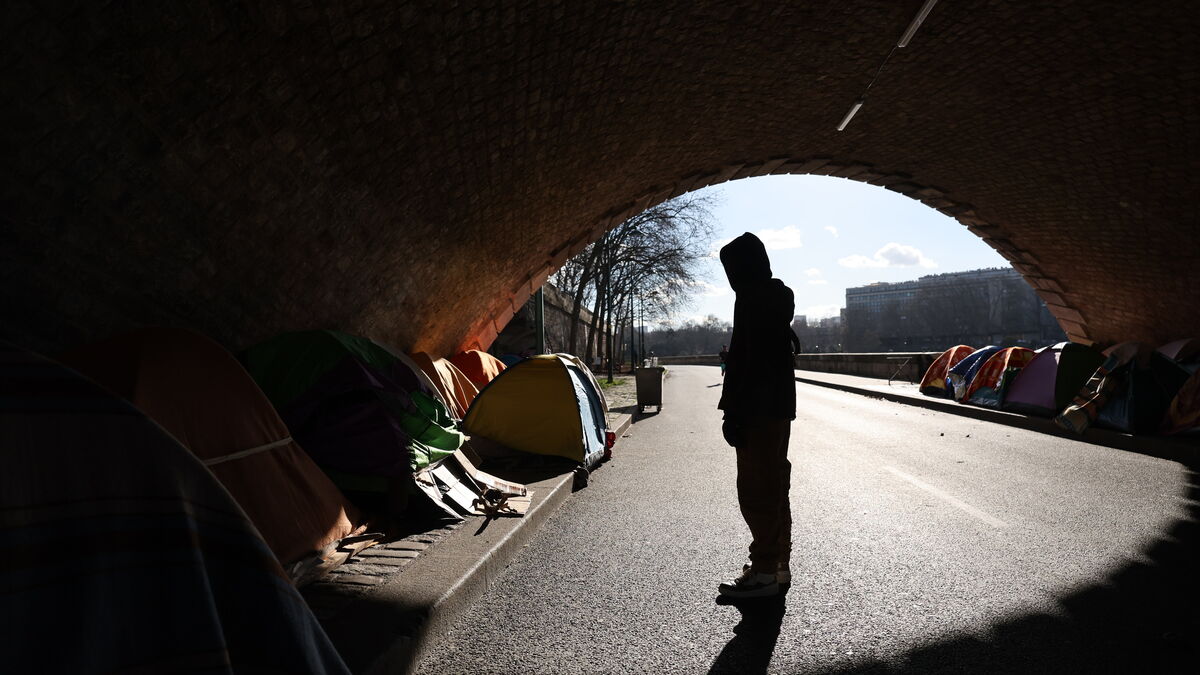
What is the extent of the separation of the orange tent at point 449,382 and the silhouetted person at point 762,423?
6.38m

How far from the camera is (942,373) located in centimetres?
1716

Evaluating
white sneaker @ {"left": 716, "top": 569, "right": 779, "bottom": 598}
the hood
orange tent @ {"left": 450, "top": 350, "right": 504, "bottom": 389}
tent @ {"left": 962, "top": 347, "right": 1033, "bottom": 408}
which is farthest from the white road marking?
orange tent @ {"left": 450, "top": 350, "right": 504, "bottom": 389}

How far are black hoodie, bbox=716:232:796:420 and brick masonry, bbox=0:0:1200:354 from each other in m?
3.03

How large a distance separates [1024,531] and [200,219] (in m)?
6.14

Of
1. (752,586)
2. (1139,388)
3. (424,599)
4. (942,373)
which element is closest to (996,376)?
(942,373)

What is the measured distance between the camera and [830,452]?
8.79m

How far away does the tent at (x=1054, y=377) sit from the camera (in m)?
11.3

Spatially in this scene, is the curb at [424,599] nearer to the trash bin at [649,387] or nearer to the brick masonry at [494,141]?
the brick masonry at [494,141]

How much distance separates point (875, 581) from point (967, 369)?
534 inches

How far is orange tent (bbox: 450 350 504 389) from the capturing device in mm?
12812

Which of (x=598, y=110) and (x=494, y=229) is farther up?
(x=598, y=110)

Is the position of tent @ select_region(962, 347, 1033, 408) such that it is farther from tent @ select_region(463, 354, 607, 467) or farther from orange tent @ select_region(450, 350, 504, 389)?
orange tent @ select_region(450, 350, 504, 389)

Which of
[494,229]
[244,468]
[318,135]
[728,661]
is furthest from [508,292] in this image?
[728,661]

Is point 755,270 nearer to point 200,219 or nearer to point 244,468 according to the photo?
point 244,468
